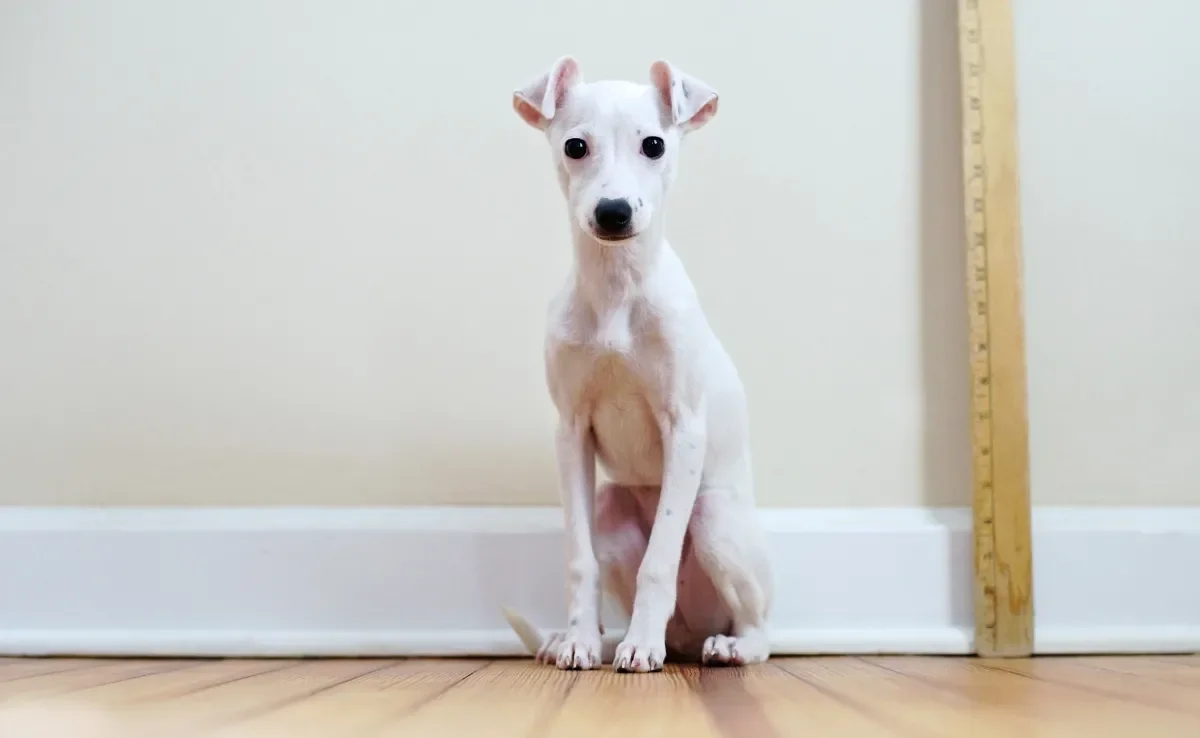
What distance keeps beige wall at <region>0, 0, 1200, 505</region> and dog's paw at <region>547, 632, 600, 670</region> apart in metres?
0.51

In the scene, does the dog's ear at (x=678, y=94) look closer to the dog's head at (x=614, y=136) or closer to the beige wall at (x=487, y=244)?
the dog's head at (x=614, y=136)

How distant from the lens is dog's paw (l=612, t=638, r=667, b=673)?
1318 millimetres

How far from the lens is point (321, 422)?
→ 189cm

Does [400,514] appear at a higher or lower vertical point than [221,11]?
lower

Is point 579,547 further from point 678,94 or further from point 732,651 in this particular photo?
point 678,94

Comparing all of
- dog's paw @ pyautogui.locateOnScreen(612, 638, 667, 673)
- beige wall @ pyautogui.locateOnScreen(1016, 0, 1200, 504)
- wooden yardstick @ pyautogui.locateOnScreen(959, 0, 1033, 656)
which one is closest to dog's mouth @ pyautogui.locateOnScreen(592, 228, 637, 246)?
dog's paw @ pyautogui.locateOnScreen(612, 638, 667, 673)

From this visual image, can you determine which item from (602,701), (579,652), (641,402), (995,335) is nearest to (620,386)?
(641,402)

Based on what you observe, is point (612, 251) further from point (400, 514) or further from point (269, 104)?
point (269, 104)

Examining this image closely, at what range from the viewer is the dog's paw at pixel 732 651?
1.46 m

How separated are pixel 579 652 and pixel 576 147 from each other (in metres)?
0.72

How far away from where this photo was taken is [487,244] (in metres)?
1.92

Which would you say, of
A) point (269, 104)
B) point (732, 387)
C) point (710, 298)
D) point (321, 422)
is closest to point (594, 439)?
point (732, 387)

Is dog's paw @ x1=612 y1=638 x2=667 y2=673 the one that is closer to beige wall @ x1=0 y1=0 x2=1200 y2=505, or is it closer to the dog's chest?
the dog's chest

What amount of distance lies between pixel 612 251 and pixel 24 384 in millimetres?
1239
